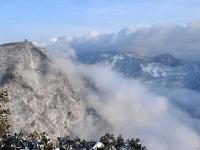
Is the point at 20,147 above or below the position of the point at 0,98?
below

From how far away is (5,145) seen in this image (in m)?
104

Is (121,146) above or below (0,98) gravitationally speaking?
below

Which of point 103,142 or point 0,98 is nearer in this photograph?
point 0,98

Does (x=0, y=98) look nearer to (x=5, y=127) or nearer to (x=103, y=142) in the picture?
(x=5, y=127)

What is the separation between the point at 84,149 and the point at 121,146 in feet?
26.8

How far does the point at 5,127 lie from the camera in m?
93.1

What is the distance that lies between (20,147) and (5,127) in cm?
1184

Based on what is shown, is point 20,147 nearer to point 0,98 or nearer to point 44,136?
point 44,136

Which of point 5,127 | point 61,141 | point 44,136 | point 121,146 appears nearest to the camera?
point 5,127

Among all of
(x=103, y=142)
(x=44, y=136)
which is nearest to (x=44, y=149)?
(x=44, y=136)

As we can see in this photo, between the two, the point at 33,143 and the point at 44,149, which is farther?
the point at 33,143

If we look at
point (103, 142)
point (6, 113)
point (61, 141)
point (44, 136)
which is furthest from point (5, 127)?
point (61, 141)

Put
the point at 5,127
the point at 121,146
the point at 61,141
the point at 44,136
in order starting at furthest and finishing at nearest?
the point at 61,141
the point at 121,146
the point at 44,136
the point at 5,127

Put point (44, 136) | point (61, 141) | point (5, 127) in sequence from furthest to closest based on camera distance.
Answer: point (61, 141)
point (44, 136)
point (5, 127)
